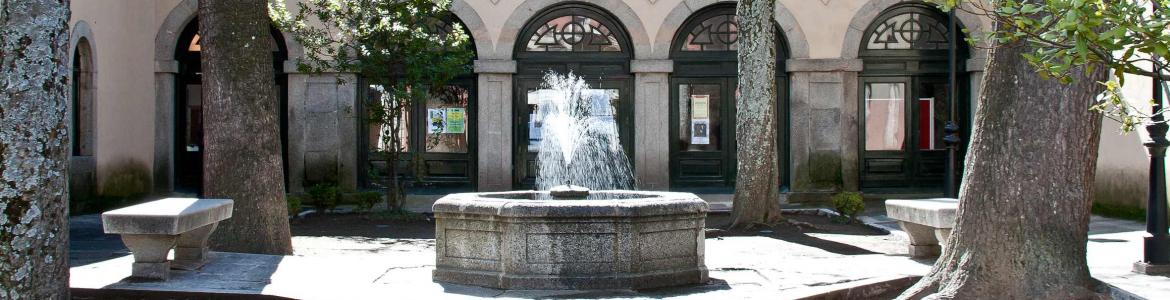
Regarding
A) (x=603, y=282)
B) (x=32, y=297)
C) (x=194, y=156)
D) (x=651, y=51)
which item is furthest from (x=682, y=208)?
(x=194, y=156)

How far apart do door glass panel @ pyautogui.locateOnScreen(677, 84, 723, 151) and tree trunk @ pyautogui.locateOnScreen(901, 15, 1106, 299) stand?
37.4 ft

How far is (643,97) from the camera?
1831 centimetres

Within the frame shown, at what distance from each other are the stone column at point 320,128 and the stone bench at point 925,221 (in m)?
9.82

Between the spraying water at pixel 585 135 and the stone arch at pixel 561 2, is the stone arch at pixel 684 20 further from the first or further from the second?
the spraying water at pixel 585 135

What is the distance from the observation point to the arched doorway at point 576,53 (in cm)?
1844

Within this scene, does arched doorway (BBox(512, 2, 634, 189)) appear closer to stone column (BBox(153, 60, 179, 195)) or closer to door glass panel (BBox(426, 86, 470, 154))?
door glass panel (BBox(426, 86, 470, 154))

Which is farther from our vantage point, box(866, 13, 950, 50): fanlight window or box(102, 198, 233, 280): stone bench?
box(866, 13, 950, 50): fanlight window

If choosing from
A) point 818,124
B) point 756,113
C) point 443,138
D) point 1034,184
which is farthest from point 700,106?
point 1034,184

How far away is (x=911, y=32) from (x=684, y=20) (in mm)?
3611

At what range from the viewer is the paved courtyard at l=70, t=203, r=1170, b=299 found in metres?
8.19

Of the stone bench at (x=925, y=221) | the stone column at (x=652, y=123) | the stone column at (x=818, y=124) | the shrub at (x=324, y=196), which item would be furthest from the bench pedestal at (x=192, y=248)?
the stone column at (x=818, y=124)

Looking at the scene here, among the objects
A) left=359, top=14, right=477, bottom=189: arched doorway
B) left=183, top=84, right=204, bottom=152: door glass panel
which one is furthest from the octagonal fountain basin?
left=183, top=84, right=204, bottom=152: door glass panel

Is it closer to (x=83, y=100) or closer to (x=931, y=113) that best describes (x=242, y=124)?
(x=83, y=100)

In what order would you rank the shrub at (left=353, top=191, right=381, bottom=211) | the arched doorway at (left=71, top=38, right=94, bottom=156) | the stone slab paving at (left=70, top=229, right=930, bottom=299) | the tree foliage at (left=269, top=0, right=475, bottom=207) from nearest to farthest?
the stone slab paving at (left=70, top=229, right=930, bottom=299), the tree foliage at (left=269, top=0, right=475, bottom=207), the shrub at (left=353, top=191, right=381, bottom=211), the arched doorway at (left=71, top=38, right=94, bottom=156)
